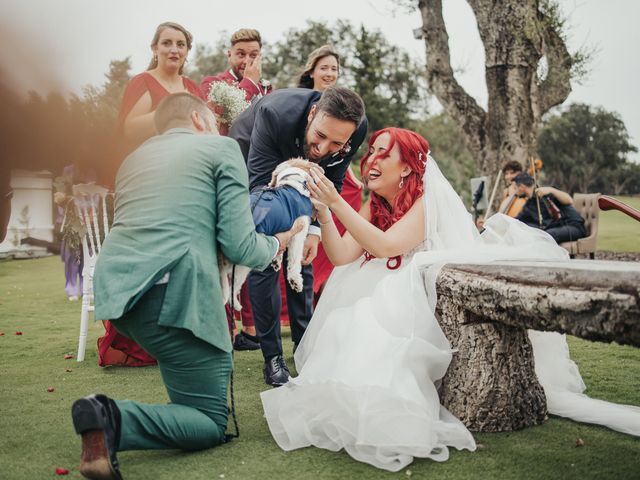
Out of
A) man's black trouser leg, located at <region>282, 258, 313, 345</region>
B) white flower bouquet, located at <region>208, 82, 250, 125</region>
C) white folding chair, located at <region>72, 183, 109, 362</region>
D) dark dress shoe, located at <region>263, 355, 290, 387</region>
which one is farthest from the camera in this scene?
white flower bouquet, located at <region>208, 82, 250, 125</region>

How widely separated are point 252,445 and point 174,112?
53.0 inches

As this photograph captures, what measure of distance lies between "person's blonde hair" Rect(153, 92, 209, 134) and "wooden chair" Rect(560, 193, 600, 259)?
841 cm

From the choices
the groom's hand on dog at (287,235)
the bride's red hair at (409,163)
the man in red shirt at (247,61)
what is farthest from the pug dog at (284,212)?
the man in red shirt at (247,61)

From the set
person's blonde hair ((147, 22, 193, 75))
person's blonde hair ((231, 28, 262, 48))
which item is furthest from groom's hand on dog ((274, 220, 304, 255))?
person's blonde hair ((231, 28, 262, 48))

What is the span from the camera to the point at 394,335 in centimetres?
266

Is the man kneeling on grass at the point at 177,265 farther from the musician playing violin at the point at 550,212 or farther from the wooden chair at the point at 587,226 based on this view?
the wooden chair at the point at 587,226

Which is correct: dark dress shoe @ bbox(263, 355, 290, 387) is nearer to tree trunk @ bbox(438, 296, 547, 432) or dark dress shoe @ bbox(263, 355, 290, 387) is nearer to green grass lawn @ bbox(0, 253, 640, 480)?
green grass lawn @ bbox(0, 253, 640, 480)

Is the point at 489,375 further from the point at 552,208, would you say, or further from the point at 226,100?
the point at 552,208

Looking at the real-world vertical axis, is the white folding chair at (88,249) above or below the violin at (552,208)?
below

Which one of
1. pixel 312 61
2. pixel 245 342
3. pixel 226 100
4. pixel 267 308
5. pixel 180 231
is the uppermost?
pixel 312 61

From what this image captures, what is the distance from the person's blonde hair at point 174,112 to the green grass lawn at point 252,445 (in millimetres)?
1258

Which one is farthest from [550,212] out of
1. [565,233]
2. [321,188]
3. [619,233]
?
[619,233]

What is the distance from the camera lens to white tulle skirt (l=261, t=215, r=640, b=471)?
92.4 inches

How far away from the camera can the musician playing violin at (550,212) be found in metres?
9.52
